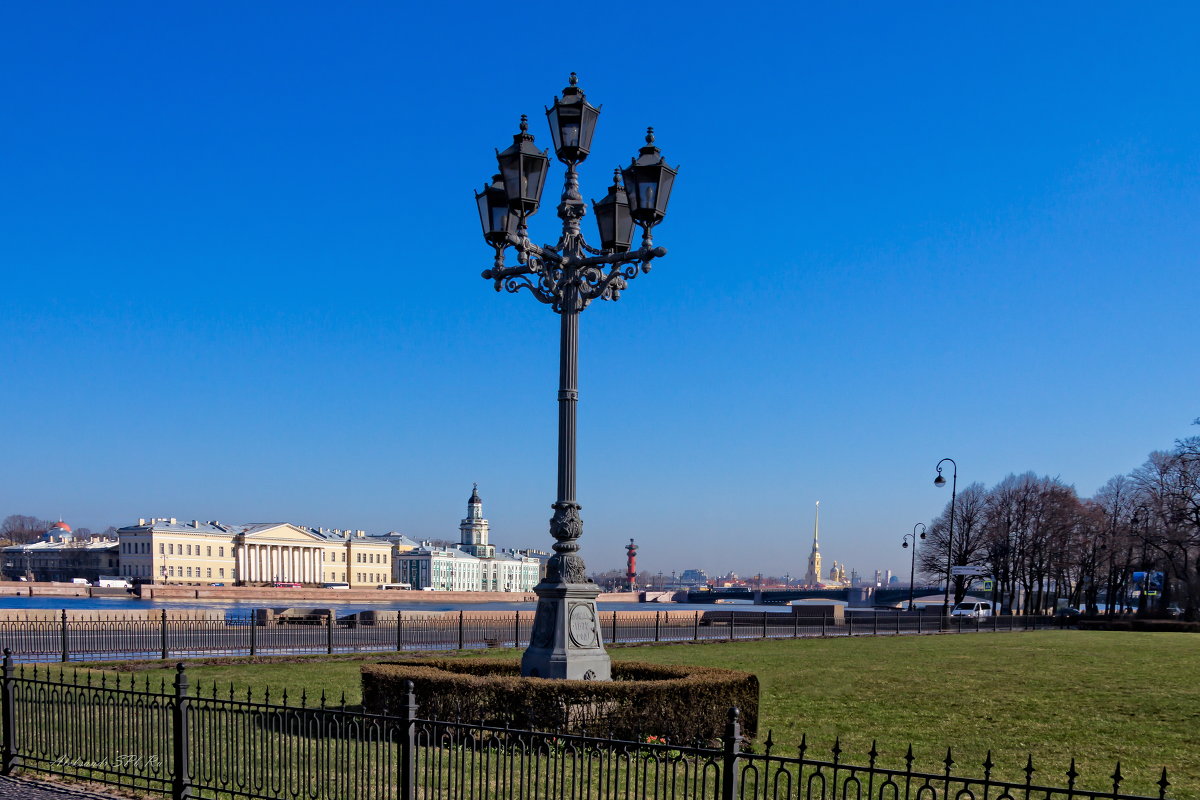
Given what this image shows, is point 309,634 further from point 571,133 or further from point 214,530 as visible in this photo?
point 214,530

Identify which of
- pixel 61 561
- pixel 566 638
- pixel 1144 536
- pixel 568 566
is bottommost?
pixel 61 561

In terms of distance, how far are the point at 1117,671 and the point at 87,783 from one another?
21.6m

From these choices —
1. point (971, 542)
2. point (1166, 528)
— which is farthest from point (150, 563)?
point (1166, 528)

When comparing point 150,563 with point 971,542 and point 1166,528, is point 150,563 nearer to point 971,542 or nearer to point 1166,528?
point 971,542

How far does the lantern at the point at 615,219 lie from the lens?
39.8 feet

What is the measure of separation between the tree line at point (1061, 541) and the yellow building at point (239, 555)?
109 metres

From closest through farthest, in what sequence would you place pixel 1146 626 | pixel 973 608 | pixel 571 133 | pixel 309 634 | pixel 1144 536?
pixel 571 133 < pixel 309 634 < pixel 1146 626 < pixel 1144 536 < pixel 973 608

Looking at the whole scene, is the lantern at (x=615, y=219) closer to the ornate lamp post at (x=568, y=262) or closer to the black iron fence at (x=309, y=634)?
the ornate lamp post at (x=568, y=262)

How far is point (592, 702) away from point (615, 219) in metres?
5.44

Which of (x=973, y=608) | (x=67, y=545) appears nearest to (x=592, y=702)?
(x=973, y=608)

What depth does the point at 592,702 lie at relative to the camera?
11.1 meters

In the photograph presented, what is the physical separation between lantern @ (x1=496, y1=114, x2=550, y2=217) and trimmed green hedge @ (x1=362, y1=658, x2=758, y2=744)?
538 cm

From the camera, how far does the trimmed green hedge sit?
439 inches

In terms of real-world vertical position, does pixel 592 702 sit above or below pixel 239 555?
above
